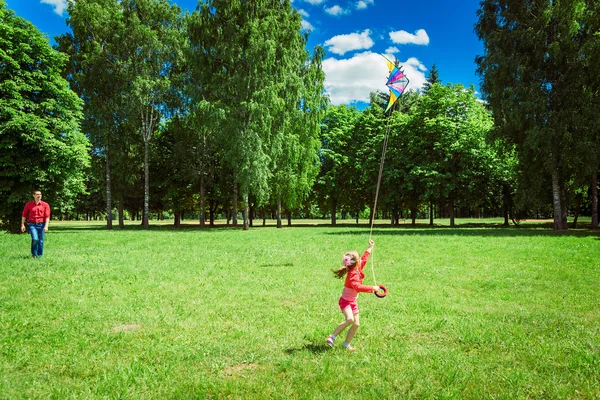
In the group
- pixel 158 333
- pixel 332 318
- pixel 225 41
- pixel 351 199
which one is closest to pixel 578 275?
pixel 332 318

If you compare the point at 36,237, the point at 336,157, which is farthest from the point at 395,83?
the point at 336,157

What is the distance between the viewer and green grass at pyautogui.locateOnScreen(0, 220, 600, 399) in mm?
4805

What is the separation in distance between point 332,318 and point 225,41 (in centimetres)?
3254

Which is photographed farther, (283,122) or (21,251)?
(283,122)

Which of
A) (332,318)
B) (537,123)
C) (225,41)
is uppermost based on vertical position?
(225,41)

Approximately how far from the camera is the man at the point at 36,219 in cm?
1447

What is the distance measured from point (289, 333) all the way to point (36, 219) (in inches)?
504

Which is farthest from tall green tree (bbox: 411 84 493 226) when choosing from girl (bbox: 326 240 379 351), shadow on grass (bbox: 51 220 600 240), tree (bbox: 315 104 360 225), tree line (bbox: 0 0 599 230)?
girl (bbox: 326 240 379 351)

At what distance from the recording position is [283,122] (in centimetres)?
3538

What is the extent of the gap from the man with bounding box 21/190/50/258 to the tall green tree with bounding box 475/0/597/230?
3019 centimetres

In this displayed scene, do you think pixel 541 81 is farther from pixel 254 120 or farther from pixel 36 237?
pixel 36 237

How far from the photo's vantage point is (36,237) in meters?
14.7

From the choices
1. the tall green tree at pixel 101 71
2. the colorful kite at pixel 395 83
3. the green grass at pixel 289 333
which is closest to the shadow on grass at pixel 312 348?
the green grass at pixel 289 333

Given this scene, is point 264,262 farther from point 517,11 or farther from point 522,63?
point 517,11
